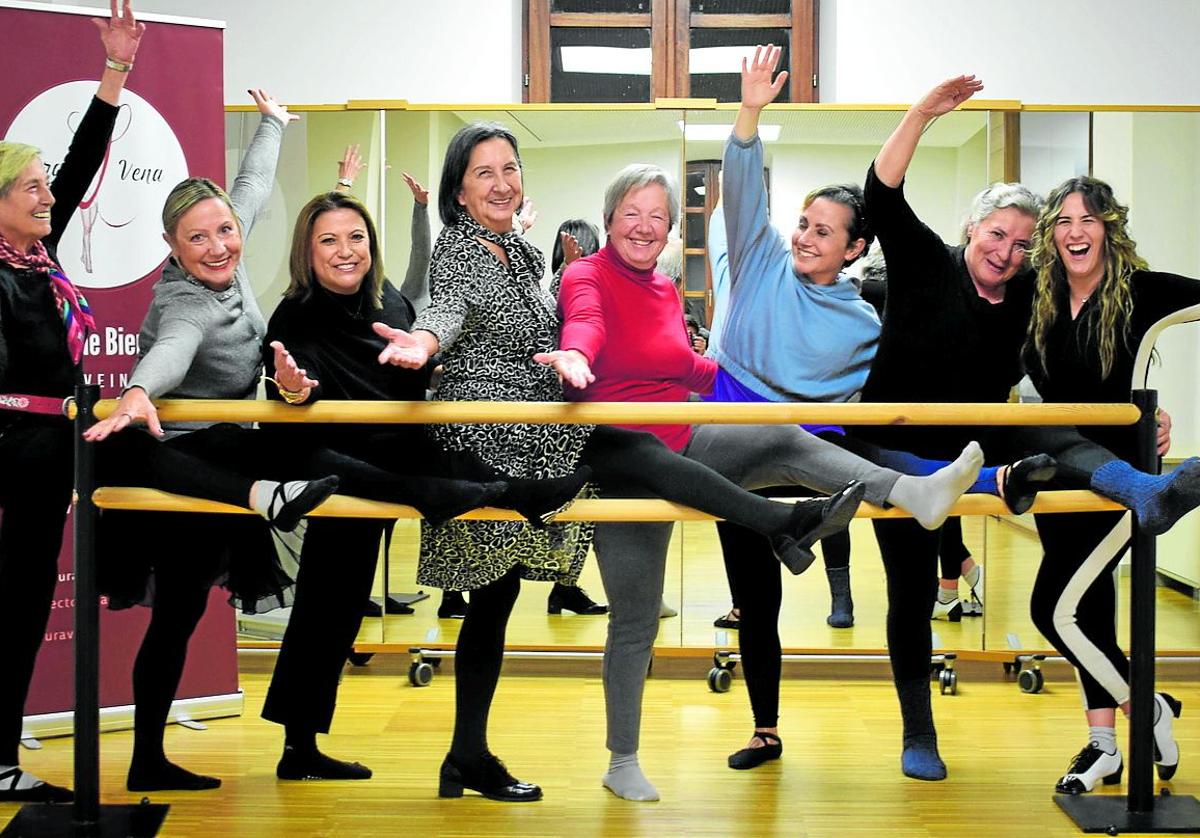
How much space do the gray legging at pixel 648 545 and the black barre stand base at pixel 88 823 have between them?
102 cm

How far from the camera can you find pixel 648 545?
3037 mm

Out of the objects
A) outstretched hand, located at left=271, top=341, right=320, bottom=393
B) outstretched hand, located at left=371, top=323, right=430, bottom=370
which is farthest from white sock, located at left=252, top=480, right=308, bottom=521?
outstretched hand, located at left=371, top=323, right=430, bottom=370

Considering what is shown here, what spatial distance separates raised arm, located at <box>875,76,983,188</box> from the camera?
2879mm

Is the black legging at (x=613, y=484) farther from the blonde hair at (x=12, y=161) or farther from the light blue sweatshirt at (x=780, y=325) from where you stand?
the blonde hair at (x=12, y=161)

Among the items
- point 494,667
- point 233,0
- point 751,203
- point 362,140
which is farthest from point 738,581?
point 233,0

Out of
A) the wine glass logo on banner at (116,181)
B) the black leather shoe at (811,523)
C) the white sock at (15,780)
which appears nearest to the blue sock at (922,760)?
the black leather shoe at (811,523)

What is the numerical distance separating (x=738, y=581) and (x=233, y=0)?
336cm

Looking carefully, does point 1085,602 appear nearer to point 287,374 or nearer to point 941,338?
point 941,338

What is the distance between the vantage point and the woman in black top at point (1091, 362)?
10.2 feet

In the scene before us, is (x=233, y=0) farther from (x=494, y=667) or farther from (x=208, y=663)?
(x=494, y=667)

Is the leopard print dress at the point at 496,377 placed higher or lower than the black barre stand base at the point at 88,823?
higher

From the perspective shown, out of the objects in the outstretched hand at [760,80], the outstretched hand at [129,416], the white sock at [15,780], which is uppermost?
the outstretched hand at [760,80]

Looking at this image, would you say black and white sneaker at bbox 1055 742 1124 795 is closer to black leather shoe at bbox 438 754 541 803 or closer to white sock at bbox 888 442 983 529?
white sock at bbox 888 442 983 529

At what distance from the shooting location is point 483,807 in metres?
3.12
